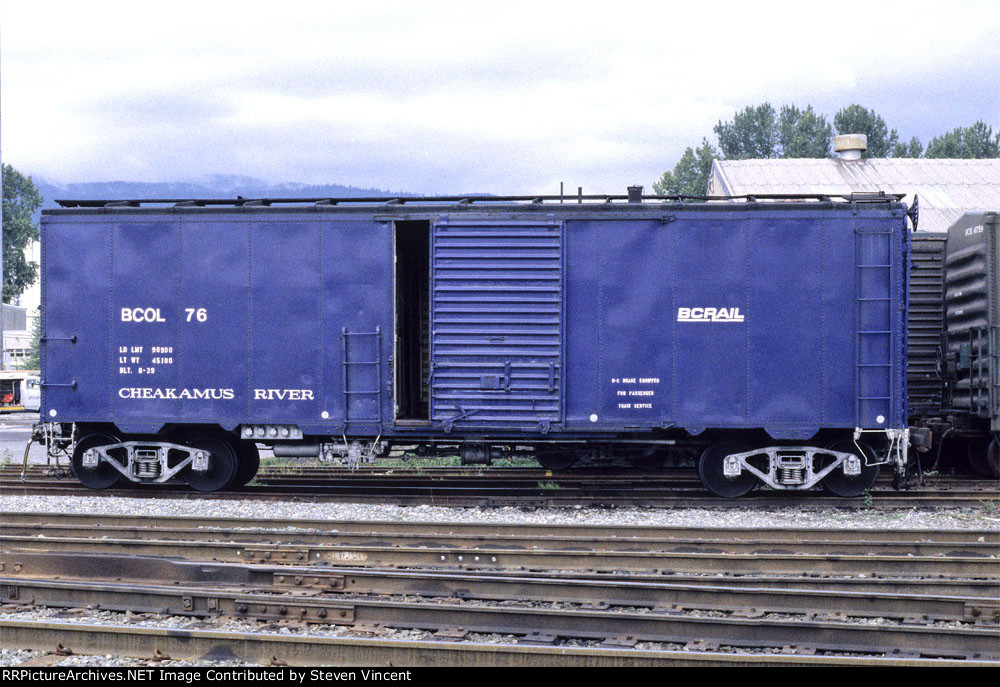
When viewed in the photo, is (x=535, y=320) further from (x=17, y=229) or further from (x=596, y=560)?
(x=17, y=229)

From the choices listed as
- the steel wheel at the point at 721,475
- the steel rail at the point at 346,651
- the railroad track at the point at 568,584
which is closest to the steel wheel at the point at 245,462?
the railroad track at the point at 568,584

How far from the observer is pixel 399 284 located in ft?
44.2

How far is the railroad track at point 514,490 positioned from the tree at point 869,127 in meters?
60.5

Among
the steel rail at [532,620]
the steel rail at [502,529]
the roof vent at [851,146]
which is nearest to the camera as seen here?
the steel rail at [532,620]

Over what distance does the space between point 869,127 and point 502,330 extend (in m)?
66.8

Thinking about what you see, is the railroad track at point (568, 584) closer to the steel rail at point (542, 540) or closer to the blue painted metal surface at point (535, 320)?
the steel rail at point (542, 540)

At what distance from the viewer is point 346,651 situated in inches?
247

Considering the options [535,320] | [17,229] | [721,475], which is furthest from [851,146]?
[17,229]

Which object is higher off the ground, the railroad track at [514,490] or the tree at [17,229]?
the tree at [17,229]

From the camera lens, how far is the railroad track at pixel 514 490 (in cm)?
1207

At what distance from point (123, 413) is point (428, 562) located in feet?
21.6

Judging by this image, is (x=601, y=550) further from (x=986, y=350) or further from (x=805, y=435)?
(x=986, y=350)

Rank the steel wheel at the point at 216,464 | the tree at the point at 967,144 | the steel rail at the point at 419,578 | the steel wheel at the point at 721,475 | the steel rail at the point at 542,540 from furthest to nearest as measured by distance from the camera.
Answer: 1. the tree at the point at 967,144
2. the steel wheel at the point at 216,464
3. the steel wheel at the point at 721,475
4. the steel rail at the point at 542,540
5. the steel rail at the point at 419,578

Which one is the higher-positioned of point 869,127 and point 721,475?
point 869,127
